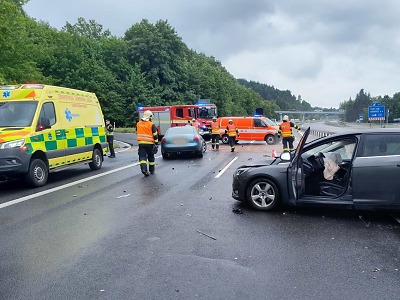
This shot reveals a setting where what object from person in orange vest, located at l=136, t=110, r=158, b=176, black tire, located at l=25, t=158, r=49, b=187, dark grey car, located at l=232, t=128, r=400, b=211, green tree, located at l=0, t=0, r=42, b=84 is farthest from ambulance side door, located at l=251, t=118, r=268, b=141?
dark grey car, located at l=232, t=128, r=400, b=211

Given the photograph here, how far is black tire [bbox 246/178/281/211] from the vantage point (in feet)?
21.3

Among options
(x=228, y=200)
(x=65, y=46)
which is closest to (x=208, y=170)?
(x=228, y=200)

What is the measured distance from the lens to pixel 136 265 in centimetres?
419

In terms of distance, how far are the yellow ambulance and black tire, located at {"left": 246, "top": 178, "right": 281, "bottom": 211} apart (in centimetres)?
532

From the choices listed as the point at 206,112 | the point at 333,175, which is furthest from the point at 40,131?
the point at 206,112

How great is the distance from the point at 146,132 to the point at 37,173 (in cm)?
314

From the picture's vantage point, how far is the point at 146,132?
35.7ft

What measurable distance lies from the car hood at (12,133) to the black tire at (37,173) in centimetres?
71

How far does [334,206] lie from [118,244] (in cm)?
338

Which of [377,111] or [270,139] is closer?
[270,139]

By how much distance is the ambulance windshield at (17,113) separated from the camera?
9.14m

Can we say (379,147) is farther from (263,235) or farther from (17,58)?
(17,58)

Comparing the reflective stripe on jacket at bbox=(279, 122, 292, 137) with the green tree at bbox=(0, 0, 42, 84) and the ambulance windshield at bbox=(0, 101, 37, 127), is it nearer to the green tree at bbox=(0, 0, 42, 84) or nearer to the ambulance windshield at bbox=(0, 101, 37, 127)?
the ambulance windshield at bbox=(0, 101, 37, 127)

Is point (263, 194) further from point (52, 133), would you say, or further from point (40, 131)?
point (52, 133)
